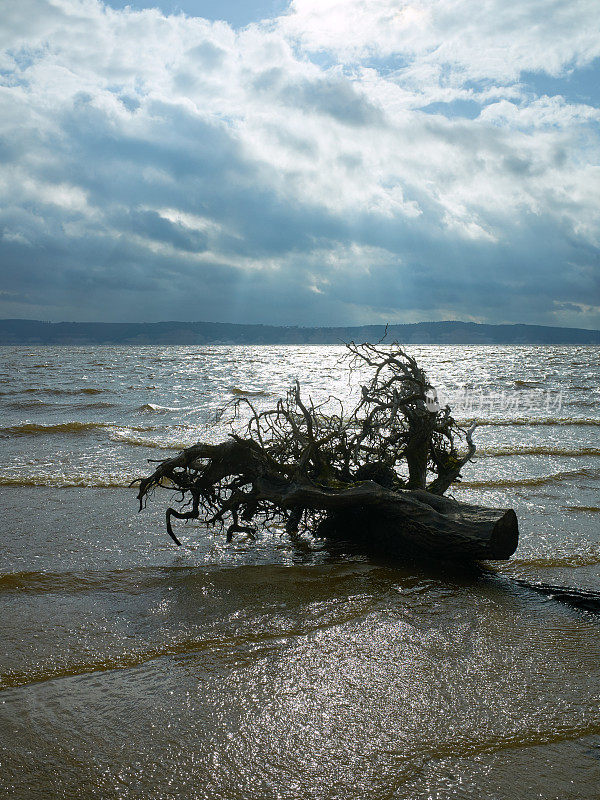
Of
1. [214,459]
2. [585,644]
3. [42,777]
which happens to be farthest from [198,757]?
[214,459]

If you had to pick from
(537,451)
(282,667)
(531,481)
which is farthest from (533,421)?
(282,667)

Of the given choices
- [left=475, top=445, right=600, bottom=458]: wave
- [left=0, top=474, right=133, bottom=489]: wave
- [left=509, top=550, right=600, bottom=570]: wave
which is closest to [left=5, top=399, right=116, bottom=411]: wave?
[left=0, top=474, right=133, bottom=489]: wave

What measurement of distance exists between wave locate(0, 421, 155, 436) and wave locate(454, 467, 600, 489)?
9445 mm

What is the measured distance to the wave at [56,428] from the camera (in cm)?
1513

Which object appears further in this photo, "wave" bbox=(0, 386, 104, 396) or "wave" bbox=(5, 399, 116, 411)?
"wave" bbox=(0, 386, 104, 396)

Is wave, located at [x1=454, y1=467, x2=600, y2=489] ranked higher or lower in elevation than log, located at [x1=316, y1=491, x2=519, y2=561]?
lower

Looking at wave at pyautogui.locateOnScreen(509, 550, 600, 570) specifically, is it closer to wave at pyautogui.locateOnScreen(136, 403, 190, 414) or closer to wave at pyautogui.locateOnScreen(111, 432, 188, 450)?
wave at pyautogui.locateOnScreen(111, 432, 188, 450)

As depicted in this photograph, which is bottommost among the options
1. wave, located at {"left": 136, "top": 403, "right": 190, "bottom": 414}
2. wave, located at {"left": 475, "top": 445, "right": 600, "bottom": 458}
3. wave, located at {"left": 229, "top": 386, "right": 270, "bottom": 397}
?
wave, located at {"left": 136, "top": 403, "right": 190, "bottom": 414}

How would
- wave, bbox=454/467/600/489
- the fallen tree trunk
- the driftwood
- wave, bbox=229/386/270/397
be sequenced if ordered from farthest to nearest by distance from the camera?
1. wave, bbox=229/386/270/397
2. wave, bbox=454/467/600/489
3. the driftwood
4. the fallen tree trunk

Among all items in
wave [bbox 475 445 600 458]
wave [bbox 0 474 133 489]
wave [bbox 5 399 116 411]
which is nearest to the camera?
wave [bbox 0 474 133 489]

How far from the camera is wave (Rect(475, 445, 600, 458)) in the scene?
12.5 m

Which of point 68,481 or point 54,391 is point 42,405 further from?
point 68,481

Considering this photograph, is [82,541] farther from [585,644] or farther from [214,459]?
[585,644]

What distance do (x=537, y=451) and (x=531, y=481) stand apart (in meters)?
3.26
